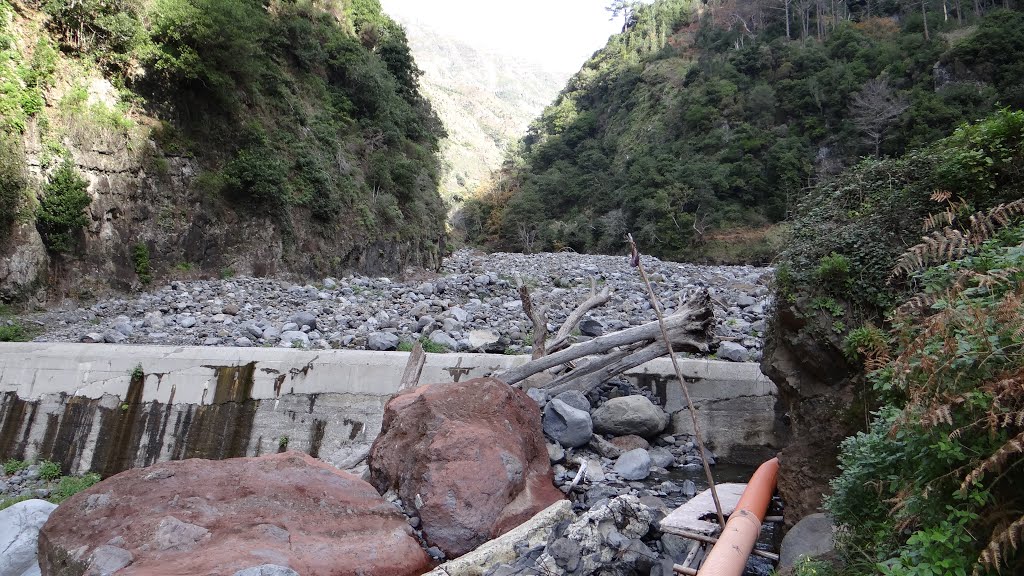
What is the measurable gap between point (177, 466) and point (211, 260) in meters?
12.2

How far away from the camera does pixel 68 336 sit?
32.9 feet

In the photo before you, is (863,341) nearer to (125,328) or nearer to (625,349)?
(625,349)

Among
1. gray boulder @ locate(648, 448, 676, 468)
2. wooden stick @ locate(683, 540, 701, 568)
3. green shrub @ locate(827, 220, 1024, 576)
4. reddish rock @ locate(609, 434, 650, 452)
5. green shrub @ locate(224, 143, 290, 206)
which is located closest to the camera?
green shrub @ locate(827, 220, 1024, 576)

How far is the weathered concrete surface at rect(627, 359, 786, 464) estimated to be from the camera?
6281 mm

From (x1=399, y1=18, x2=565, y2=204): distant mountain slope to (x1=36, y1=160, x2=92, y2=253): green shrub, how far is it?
80.9 feet

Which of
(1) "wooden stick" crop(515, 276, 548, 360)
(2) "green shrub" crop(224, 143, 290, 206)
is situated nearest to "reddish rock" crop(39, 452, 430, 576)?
(1) "wooden stick" crop(515, 276, 548, 360)

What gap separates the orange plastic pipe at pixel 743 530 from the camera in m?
3.25

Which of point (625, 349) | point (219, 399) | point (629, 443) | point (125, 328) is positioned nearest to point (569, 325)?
point (625, 349)

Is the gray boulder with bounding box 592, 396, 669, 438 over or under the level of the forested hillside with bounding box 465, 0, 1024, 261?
under

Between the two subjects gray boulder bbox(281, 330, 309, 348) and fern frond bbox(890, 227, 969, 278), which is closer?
fern frond bbox(890, 227, 969, 278)

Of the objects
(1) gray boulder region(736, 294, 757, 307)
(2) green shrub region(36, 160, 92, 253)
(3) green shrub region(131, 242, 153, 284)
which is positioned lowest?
(1) gray boulder region(736, 294, 757, 307)

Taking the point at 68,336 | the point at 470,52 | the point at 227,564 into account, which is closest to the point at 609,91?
the point at 68,336

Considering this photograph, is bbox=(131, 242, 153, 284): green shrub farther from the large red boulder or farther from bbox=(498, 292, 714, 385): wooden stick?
bbox=(498, 292, 714, 385): wooden stick

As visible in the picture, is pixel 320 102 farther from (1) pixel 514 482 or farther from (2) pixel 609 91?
(2) pixel 609 91
